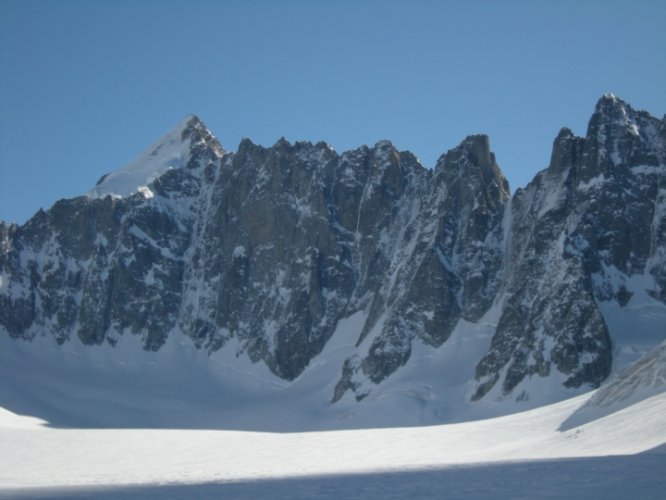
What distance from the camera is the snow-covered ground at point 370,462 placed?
28844 mm

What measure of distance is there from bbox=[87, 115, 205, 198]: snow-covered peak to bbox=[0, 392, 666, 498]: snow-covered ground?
11693cm

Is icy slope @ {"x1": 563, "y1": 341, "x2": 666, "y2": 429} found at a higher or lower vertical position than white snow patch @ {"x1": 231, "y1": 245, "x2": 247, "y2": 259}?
lower

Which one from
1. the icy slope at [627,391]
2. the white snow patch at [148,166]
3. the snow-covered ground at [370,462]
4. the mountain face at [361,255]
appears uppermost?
the white snow patch at [148,166]

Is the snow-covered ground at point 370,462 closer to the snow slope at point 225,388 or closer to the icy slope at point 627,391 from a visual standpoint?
the icy slope at point 627,391

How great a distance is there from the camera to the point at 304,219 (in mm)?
152375

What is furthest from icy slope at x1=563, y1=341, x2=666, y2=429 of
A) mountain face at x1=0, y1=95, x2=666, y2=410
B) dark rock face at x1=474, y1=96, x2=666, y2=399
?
mountain face at x1=0, y1=95, x2=666, y2=410

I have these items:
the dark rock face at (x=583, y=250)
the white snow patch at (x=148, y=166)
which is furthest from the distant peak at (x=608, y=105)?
the white snow patch at (x=148, y=166)

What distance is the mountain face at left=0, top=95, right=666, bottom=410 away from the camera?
106688 millimetres

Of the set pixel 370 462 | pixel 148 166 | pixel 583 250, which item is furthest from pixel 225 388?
pixel 370 462

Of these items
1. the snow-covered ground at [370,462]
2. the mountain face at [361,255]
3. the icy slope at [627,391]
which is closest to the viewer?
the snow-covered ground at [370,462]

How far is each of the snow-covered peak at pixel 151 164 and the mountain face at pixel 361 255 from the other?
1.84 ft

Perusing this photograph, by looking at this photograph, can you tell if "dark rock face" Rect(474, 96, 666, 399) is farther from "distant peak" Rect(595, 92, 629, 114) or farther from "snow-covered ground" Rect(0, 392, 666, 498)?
"snow-covered ground" Rect(0, 392, 666, 498)

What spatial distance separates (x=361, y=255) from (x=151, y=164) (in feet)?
196

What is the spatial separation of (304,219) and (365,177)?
43.7 ft
